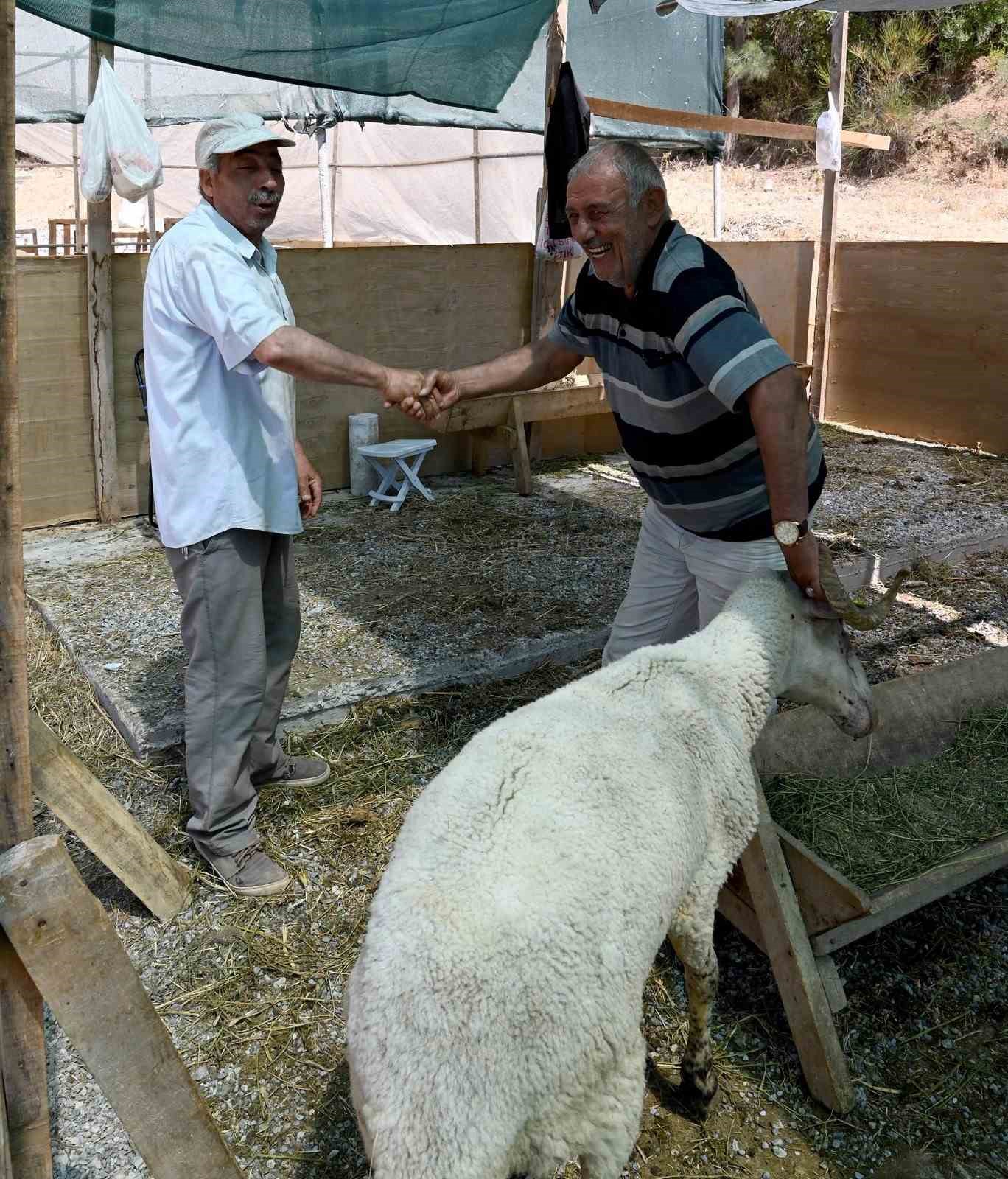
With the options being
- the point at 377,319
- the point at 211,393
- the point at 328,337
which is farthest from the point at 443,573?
the point at 211,393

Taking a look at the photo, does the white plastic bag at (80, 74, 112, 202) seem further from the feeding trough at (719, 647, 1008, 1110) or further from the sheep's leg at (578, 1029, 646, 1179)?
the sheep's leg at (578, 1029, 646, 1179)

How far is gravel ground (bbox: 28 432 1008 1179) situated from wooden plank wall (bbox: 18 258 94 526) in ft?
9.52

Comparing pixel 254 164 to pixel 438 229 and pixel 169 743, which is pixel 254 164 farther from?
pixel 438 229

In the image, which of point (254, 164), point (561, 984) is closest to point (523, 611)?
point (254, 164)

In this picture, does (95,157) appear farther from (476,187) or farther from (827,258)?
(476,187)

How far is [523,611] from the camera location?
569 centimetres

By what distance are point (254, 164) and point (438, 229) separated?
54.0 feet

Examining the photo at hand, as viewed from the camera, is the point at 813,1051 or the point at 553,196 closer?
the point at 813,1051

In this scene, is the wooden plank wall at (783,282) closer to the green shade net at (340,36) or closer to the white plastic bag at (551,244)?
the white plastic bag at (551,244)

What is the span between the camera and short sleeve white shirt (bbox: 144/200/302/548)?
9.78 ft

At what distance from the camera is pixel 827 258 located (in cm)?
1016

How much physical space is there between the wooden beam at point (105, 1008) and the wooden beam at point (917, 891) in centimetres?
158

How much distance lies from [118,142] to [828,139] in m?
5.98

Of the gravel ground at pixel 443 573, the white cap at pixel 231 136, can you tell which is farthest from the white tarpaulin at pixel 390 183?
the white cap at pixel 231 136
